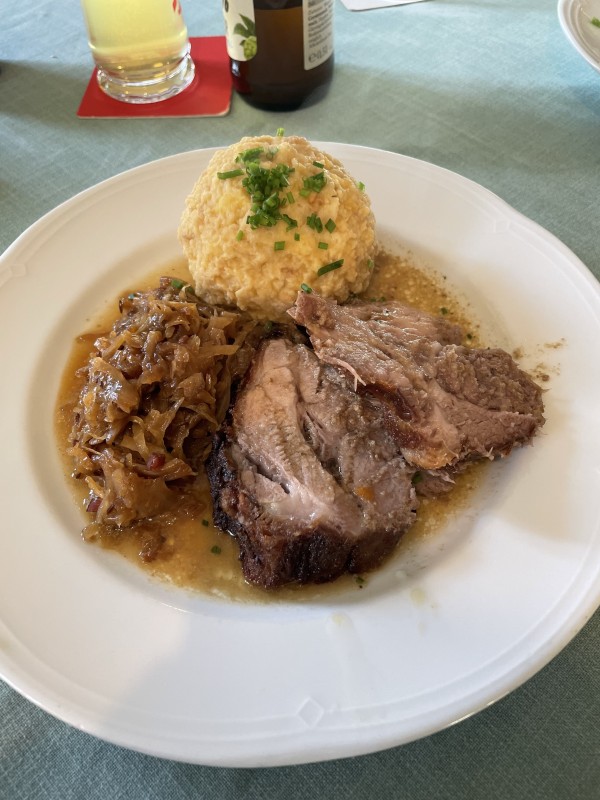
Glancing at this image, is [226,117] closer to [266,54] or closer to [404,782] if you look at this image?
[266,54]

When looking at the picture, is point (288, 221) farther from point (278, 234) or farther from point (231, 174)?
point (231, 174)

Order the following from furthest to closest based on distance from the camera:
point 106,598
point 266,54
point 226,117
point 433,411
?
1. point 226,117
2. point 266,54
3. point 433,411
4. point 106,598

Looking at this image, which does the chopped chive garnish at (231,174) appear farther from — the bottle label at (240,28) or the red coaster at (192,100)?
the red coaster at (192,100)

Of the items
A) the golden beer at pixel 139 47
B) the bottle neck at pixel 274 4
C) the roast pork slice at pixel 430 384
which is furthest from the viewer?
the golden beer at pixel 139 47

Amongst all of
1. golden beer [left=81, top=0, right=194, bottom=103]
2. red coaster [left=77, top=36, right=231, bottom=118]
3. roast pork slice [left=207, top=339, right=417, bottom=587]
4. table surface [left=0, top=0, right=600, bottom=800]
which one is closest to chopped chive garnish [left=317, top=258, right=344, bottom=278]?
roast pork slice [left=207, top=339, right=417, bottom=587]

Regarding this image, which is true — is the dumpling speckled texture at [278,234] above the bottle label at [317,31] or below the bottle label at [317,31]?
below

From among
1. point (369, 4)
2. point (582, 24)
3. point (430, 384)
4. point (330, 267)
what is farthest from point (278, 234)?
point (369, 4)

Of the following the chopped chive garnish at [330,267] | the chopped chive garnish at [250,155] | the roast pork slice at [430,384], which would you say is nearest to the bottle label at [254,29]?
the chopped chive garnish at [250,155]

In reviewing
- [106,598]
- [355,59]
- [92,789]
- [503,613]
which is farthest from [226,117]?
[92,789]
